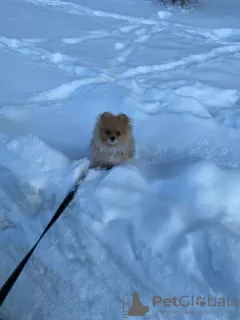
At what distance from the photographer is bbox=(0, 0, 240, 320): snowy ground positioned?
1.71 meters

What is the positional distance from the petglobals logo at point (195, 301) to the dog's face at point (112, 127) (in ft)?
3.55

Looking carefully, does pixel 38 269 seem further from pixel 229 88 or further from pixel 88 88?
pixel 229 88

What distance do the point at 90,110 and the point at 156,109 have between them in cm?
68

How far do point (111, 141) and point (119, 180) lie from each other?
30 cm

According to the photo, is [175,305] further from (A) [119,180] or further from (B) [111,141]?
(B) [111,141]

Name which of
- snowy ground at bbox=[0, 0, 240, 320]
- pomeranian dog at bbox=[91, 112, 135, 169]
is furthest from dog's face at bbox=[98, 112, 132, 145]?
snowy ground at bbox=[0, 0, 240, 320]

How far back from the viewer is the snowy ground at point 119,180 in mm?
1708

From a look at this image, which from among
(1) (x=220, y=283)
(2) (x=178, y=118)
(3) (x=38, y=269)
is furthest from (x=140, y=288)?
(2) (x=178, y=118)

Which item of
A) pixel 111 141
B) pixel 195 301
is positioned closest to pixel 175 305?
→ pixel 195 301

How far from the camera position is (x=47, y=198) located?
222cm

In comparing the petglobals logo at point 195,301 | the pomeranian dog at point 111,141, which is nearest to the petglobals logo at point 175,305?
the petglobals logo at point 195,301

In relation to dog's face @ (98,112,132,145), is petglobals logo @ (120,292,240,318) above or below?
below

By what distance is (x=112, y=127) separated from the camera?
2.28m

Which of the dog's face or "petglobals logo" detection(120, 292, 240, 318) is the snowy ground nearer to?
"petglobals logo" detection(120, 292, 240, 318)
